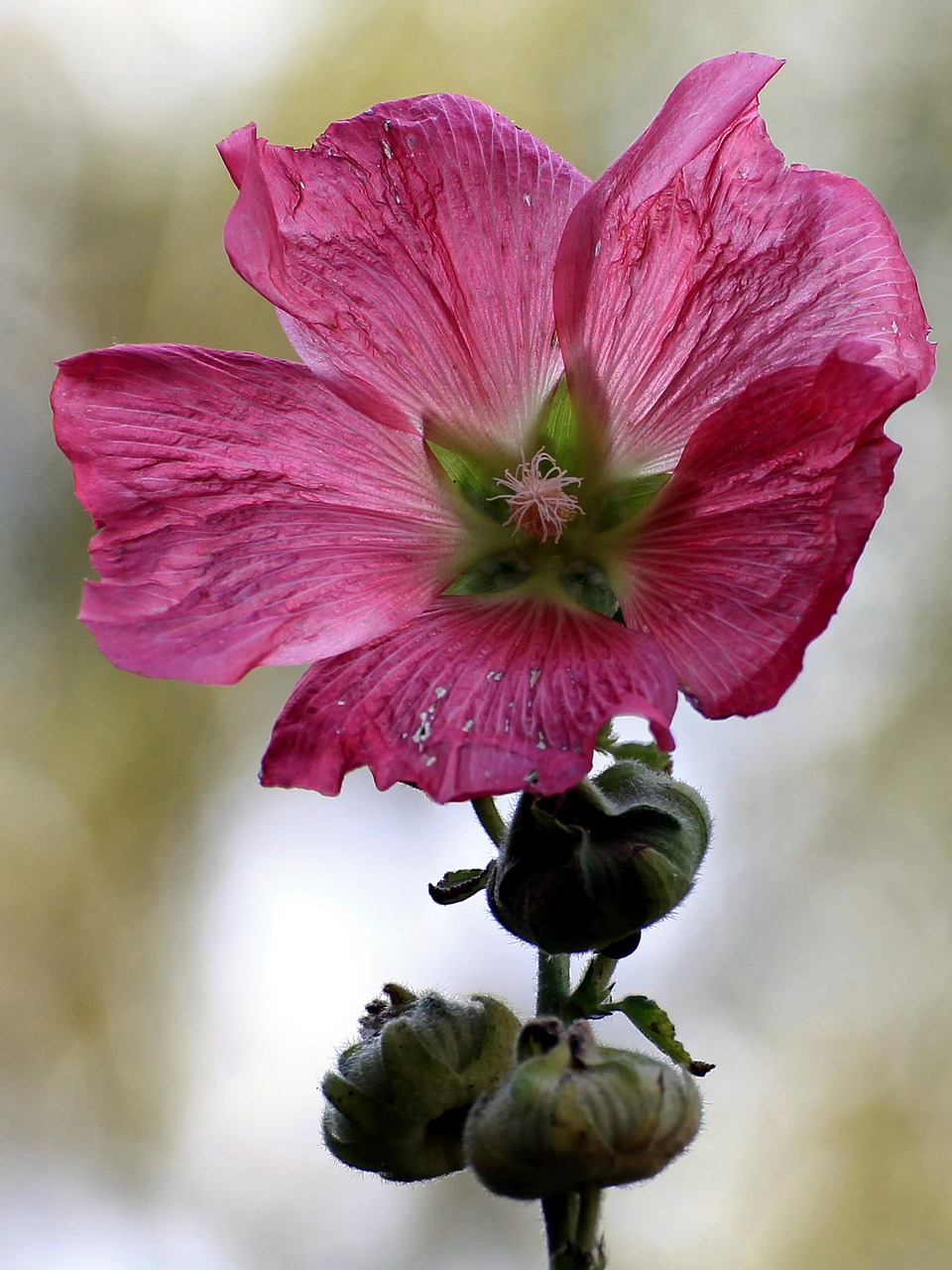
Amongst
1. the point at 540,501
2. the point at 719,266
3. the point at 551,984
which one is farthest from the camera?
the point at 540,501

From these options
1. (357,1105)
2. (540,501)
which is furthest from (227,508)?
(357,1105)

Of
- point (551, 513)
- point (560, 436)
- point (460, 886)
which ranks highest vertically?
point (560, 436)

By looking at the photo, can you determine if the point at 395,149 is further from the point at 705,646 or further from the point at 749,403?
the point at 705,646

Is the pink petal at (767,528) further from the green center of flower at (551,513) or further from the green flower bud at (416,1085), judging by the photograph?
the green flower bud at (416,1085)

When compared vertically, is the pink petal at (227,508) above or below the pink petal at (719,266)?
below

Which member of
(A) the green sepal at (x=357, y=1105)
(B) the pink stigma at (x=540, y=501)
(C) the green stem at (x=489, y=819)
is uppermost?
(B) the pink stigma at (x=540, y=501)

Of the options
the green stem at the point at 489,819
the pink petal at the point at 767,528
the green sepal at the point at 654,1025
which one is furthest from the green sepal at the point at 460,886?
the pink petal at the point at 767,528

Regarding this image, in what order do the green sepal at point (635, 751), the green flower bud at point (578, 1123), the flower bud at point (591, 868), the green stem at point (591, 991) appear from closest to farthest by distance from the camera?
the green flower bud at point (578, 1123)
the flower bud at point (591, 868)
the green stem at point (591, 991)
the green sepal at point (635, 751)

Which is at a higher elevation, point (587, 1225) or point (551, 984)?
point (551, 984)

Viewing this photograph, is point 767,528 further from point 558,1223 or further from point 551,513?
point 558,1223
